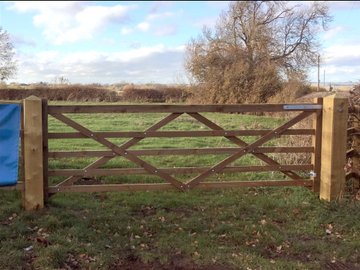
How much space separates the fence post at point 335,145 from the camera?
7.30 m

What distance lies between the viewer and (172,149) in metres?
7.24

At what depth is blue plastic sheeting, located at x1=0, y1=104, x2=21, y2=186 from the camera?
6.44 metres

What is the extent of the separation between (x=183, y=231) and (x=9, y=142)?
9.12ft

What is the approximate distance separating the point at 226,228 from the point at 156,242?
104 centimetres

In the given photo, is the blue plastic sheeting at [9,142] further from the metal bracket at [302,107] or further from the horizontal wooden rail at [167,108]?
the metal bracket at [302,107]

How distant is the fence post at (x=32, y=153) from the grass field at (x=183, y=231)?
25 cm

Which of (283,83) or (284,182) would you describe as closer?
(284,182)

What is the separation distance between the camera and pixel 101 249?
536 centimetres

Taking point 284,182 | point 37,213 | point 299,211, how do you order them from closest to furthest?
1. point 37,213
2. point 299,211
3. point 284,182

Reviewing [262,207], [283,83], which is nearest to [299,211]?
[262,207]

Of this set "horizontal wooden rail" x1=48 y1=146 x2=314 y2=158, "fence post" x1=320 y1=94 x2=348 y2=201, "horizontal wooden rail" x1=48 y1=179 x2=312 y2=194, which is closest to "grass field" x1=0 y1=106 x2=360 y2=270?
"horizontal wooden rail" x1=48 y1=179 x2=312 y2=194

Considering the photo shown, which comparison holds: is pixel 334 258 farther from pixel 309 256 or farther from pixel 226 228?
pixel 226 228

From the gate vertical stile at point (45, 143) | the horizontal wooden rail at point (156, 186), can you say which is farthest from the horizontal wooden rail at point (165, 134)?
the horizontal wooden rail at point (156, 186)

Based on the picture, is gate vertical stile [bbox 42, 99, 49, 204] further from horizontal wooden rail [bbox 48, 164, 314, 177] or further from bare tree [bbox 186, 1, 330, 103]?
bare tree [bbox 186, 1, 330, 103]
